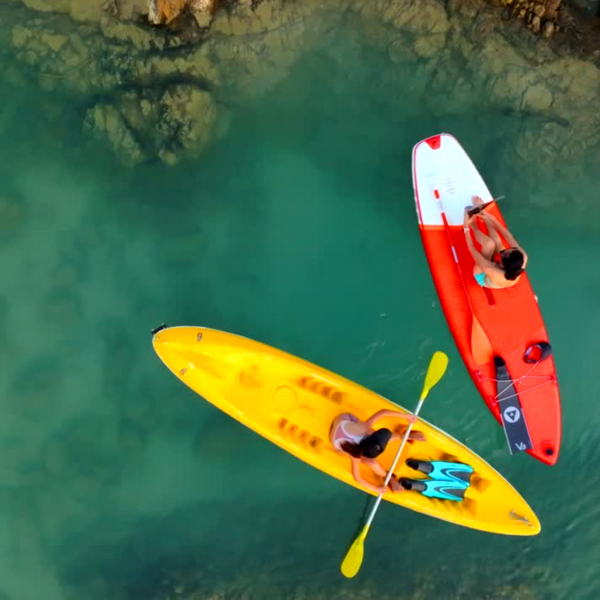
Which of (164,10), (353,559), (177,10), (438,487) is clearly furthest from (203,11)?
(353,559)

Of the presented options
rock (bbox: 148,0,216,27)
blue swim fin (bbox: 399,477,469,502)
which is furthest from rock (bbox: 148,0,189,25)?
blue swim fin (bbox: 399,477,469,502)

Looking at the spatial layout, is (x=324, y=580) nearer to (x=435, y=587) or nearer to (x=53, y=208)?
(x=435, y=587)

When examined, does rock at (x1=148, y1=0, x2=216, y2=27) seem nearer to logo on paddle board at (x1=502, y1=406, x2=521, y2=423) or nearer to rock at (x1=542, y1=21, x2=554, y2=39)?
rock at (x1=542, y1=21, x2=554, y2=39)

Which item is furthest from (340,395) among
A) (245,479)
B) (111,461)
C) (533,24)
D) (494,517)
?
(533,24)

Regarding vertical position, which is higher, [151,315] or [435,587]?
[151,315]

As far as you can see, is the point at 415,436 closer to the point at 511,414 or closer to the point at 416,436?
the point at 416,436

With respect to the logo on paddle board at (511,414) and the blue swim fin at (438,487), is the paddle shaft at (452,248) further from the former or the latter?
the blue swim fin at (438,487)
